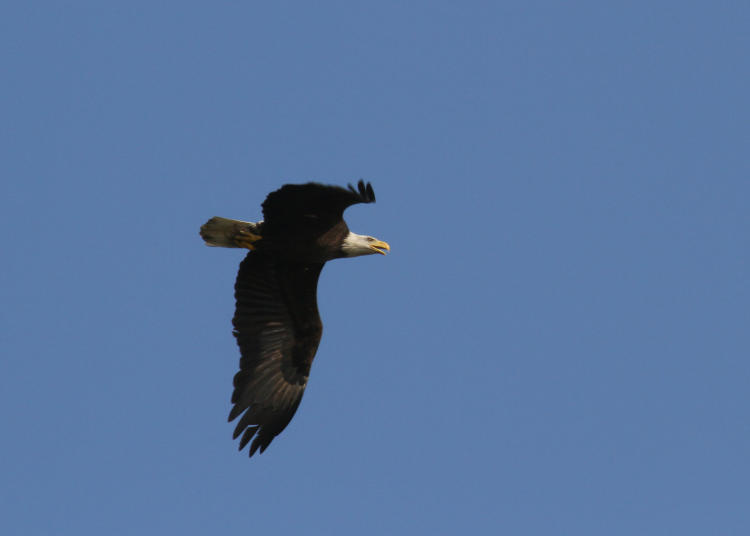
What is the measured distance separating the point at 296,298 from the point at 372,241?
134cm

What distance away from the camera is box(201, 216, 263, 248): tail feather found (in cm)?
1393

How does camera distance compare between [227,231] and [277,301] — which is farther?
[277,301]

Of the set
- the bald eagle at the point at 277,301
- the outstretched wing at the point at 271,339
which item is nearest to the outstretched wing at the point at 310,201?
the bald eagle at the point at 277,301

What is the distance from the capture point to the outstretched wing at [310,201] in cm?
1250

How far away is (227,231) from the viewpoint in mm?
14094

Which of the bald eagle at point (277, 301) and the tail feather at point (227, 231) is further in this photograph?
the tail feather at point (227, 231)

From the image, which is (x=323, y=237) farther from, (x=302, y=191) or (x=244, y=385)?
(x=244, y=385)

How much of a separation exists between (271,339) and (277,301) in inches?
19.3

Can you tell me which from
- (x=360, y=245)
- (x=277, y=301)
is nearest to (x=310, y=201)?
(x=360, y=245)

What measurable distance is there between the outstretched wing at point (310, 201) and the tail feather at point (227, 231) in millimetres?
404

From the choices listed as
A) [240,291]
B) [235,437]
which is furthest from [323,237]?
[235,437]

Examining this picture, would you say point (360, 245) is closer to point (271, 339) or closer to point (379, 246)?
point (379, 246)

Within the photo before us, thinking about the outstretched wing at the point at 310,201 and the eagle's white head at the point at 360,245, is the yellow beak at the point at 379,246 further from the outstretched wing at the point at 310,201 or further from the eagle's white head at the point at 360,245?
the outstretched wing at the point at 310,201

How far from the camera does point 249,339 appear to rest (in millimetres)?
14727
